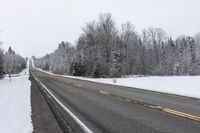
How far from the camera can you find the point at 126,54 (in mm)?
78750

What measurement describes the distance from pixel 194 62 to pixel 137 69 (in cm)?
1668

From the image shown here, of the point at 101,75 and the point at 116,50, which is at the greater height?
the point at 116,50

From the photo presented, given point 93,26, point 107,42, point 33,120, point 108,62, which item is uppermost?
point 93,26

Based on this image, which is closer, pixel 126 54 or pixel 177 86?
pixel 177 86

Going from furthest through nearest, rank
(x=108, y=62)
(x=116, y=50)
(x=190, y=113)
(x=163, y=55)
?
(x=163, y=55) → (x=116, y=50) → (x=108, y=62) → (x=190, y=113)

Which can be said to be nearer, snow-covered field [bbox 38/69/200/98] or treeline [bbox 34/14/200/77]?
snow-covered field [bbox 38/69/200/98]

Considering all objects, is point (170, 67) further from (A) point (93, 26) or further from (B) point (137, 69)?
(A) point (93, 26)

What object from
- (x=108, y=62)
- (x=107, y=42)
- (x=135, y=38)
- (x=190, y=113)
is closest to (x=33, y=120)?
(x=190, y=113)

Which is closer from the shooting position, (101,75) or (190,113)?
(190,113)

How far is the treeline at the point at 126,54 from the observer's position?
216 feet

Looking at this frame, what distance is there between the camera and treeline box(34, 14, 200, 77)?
65875 millimetres

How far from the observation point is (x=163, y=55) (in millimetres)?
94688

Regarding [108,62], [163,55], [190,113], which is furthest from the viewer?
[163,55]

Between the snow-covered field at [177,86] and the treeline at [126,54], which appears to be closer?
the snow-covered field at [177,86]
